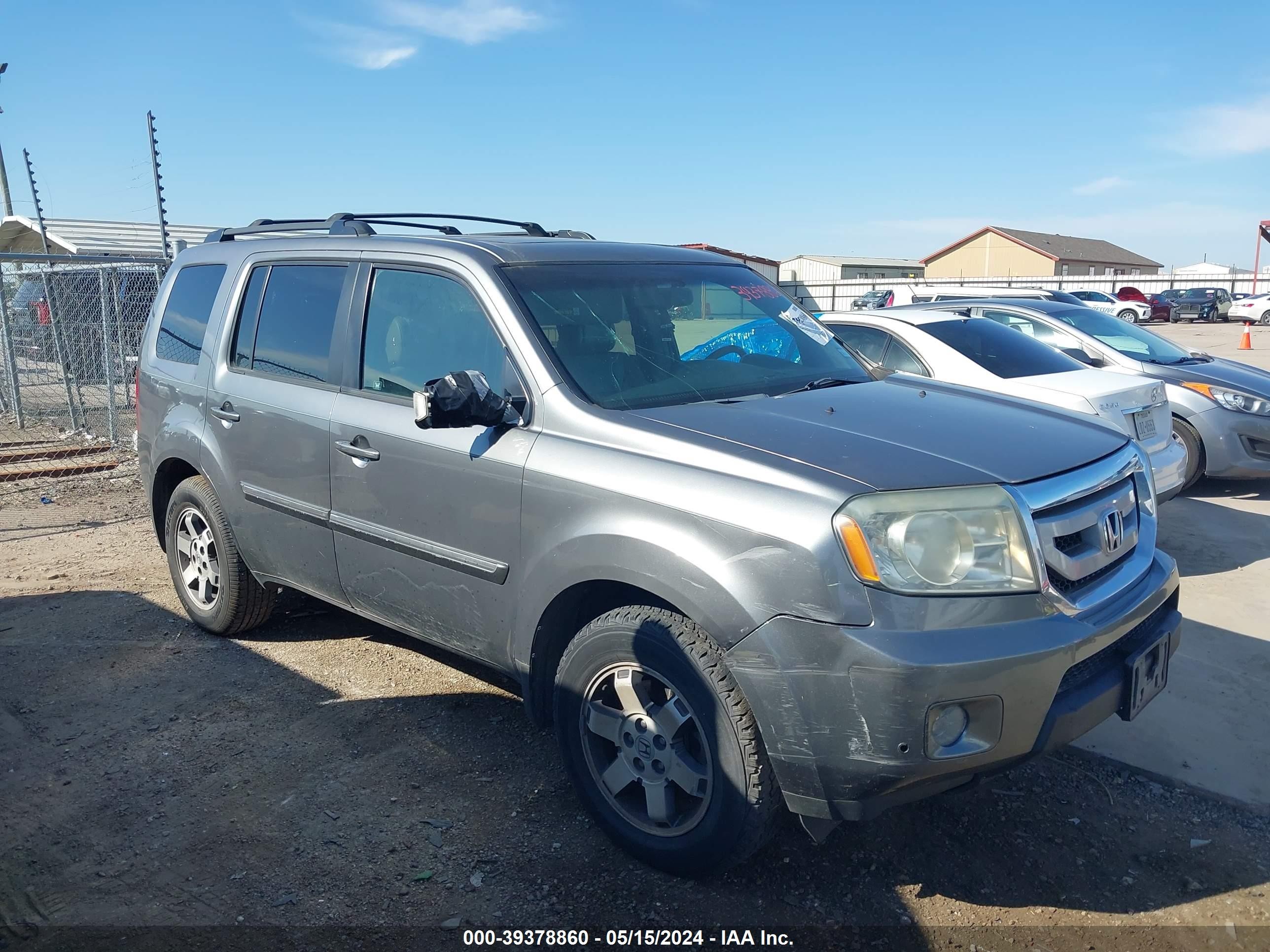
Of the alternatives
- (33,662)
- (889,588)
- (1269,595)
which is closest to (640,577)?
(889,588)

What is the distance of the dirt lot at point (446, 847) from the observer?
290 centimetres

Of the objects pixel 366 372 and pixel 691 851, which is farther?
pixel 366 372

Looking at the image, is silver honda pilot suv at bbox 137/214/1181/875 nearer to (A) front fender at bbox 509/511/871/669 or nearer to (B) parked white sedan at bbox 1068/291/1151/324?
(A) front fender at bbox 509/511/871/669

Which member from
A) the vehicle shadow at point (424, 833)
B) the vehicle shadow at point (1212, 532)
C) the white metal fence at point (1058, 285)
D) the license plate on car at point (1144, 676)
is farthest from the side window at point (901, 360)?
the white metal fence at point (1058, 285)

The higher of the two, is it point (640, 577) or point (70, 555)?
point (640, 577)

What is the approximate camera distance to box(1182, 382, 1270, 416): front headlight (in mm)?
7844

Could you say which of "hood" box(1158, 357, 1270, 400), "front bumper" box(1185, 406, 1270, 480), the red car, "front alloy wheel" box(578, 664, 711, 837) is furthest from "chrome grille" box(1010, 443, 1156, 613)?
the red car

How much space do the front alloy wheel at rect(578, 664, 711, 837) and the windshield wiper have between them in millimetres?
1212

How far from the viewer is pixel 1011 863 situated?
319cm

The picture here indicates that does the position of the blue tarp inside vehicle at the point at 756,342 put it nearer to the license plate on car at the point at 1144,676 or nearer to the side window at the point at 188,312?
the license plate on car at the point at 1144,676

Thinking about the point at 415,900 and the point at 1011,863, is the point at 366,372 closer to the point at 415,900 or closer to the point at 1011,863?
the point at 415,900

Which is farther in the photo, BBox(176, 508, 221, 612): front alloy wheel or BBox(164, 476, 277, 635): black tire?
BBox(176, 508, 221, 612): front alloy wheel

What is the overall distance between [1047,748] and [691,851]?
106 centimetres

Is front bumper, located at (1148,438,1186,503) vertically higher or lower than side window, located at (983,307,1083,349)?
lower
